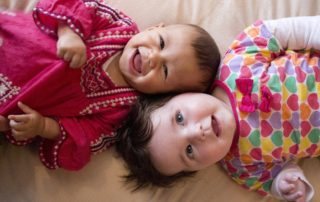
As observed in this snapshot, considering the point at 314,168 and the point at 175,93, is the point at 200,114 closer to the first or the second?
the point at 175,93

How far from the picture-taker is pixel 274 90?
1.04 m

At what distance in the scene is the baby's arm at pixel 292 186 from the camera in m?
1.02

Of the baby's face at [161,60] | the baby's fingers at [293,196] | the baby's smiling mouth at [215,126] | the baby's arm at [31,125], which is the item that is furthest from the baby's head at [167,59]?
the baby's fingers at [293,196]

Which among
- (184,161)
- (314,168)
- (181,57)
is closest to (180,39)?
(181,57)

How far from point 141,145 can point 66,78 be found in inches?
9.2

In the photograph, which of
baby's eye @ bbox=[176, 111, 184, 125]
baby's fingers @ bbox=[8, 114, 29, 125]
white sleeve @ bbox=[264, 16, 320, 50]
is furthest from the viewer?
white sleeve @ bbox=[264, 16, 320, 50]

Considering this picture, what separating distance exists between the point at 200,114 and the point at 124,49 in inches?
9.7

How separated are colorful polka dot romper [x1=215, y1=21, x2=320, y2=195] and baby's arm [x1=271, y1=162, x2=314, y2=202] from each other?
3 centimetres

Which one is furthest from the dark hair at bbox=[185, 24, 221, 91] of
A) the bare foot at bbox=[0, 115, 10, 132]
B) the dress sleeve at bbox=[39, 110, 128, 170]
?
the bare foot at bbox=[0, 115, 10, 132]

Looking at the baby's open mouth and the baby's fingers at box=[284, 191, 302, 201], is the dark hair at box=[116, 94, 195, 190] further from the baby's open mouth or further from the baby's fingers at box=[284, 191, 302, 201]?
the baby's fingers at box=[284, 191, 302, 201]

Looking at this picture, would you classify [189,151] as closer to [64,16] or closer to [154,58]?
[154,58]

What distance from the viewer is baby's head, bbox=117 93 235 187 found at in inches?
38.1

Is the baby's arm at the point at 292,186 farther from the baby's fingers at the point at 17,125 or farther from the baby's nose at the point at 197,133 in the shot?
the baby's fingers at the point at 17,125

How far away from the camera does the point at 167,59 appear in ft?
3.28
